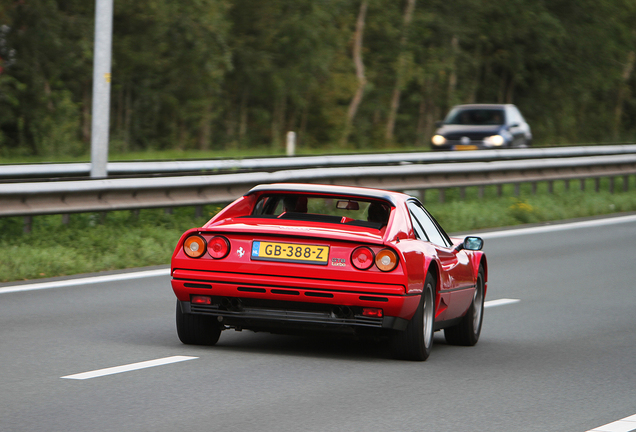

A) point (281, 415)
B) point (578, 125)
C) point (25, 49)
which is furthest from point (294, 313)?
point (578, 125)

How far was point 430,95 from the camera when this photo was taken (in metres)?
55.7

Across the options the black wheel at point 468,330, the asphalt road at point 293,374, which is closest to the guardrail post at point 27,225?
the asphalt road at point 293,374

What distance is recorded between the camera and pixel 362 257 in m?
7.32

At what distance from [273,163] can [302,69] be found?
22.8m

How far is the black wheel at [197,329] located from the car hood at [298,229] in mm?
682

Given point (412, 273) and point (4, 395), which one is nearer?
point (4, 395)

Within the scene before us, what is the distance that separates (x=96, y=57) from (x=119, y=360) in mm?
7813

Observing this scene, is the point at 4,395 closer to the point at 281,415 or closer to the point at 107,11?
the point at 281,415

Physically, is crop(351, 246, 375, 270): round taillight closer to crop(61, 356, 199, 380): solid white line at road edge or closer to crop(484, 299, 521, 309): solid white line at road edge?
crop(61, 356, 199, 380): solid white line at road edge

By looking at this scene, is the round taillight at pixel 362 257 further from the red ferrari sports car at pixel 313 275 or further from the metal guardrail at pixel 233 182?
the metal guardrail at pixel 233 182

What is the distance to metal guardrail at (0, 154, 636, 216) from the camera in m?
12.6

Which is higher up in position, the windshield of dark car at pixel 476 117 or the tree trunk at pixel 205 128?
the windshield of dark car at pixel 476 117

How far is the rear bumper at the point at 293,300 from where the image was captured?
7281 millimetres

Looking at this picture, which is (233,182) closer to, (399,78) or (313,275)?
(313,275)
